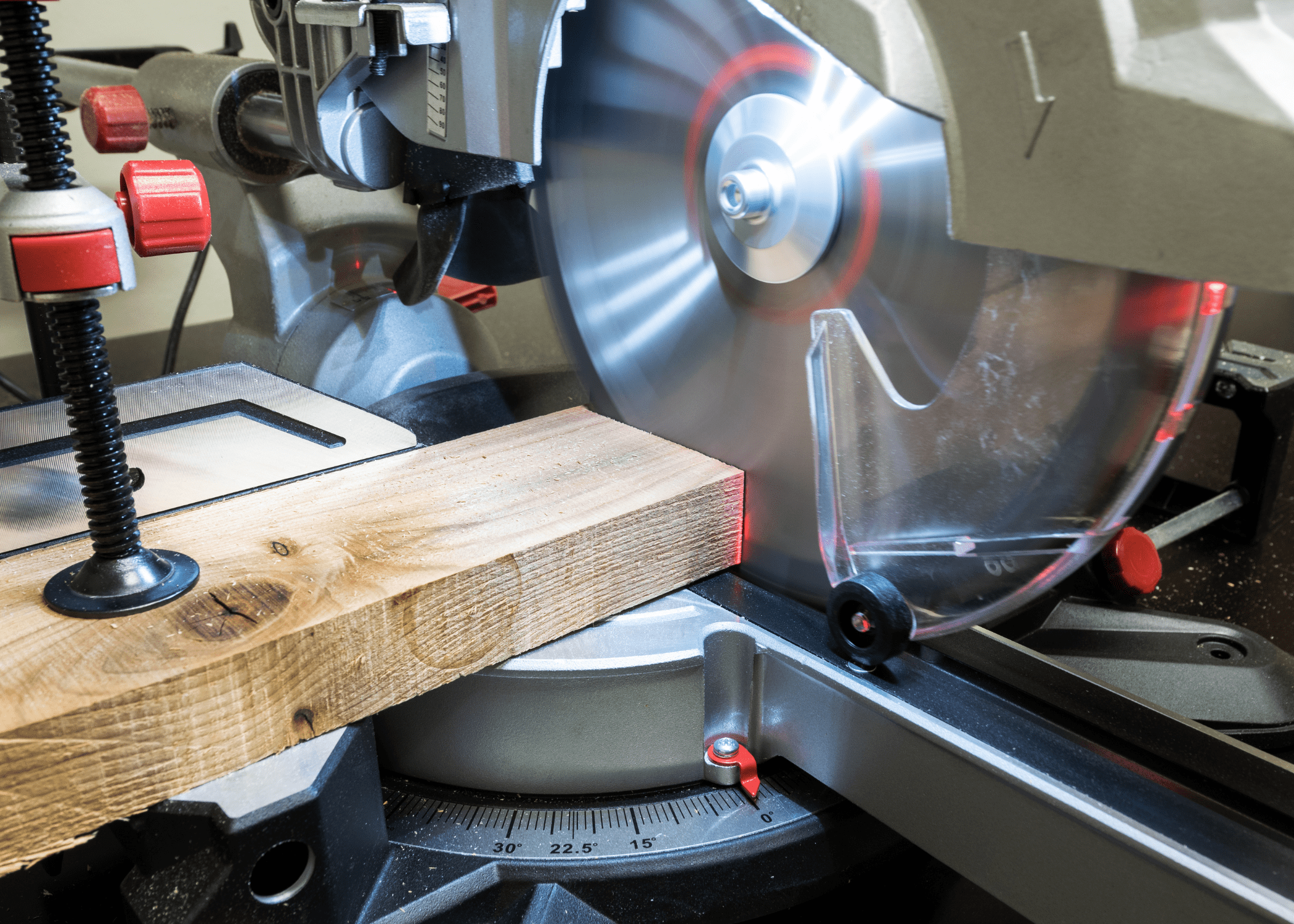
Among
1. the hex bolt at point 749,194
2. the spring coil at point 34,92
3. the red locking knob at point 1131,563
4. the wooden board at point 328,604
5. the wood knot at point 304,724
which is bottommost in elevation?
the red locking knob at point 1131,563

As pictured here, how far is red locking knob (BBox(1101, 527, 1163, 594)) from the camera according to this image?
114 cm

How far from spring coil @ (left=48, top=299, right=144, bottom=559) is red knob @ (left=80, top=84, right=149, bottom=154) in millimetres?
401

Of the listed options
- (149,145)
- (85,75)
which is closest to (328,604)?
(85,75)

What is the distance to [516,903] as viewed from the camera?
805 millimetres

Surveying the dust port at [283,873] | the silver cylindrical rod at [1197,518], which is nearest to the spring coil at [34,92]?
the dust port at [283,873]

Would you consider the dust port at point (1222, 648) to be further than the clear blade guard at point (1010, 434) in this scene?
Yes

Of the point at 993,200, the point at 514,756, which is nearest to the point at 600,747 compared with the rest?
the point at 514,756

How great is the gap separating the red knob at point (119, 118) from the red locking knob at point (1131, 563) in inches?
43.1

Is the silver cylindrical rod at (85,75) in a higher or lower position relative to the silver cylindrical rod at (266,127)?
higher

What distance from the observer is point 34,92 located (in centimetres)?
64

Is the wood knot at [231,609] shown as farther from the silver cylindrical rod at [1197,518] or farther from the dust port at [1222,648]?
the silver cylindrical rod at [1197,518]

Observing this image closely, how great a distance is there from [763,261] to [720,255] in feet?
0.21

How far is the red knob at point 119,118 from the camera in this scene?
3.32ft

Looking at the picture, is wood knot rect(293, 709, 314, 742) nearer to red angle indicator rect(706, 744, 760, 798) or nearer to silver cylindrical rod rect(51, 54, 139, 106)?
red angle indicator rect(706, 744, 760, 798)
